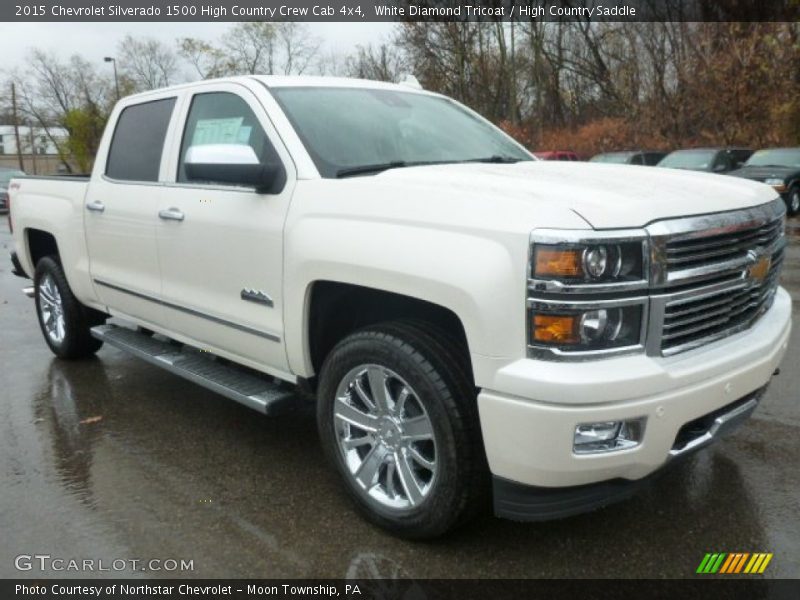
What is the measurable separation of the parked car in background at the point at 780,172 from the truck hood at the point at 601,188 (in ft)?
45.0

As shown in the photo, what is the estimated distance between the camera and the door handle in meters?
3.95

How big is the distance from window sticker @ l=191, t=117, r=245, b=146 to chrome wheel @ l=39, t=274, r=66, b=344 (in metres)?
2.29

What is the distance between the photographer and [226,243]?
3641 mm

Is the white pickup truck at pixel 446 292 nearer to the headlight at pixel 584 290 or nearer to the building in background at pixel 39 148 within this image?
the headlight at pixel 584 290

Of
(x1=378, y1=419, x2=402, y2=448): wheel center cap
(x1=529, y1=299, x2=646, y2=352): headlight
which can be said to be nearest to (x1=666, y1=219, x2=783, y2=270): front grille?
(x1=529, y1=299, x2=646, y2=352): headlight

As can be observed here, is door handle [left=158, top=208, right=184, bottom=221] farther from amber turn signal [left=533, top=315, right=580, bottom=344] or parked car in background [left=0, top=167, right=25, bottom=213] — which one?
parked car in background [left=0, top=167, right=25, bottom=213]

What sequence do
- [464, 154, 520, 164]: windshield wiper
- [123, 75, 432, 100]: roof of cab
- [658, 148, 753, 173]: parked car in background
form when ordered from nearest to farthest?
[123, 75, 432, 100]: roof of cab, [464, 154, 520, 164]: windshield wiper, [658, 148, 753, 173]: parked car in background

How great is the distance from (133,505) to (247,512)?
555 millimetres

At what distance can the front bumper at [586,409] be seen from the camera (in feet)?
7.90

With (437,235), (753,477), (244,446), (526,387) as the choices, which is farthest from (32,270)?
(753,477)

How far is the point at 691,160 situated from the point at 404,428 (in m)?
16.3

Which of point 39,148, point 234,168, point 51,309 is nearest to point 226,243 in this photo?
point 234,168

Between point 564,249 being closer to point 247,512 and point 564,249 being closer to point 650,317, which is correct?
point 650,317

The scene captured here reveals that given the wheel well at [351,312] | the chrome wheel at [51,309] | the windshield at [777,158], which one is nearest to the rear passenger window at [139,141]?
the chrome wheel at [51,309]
